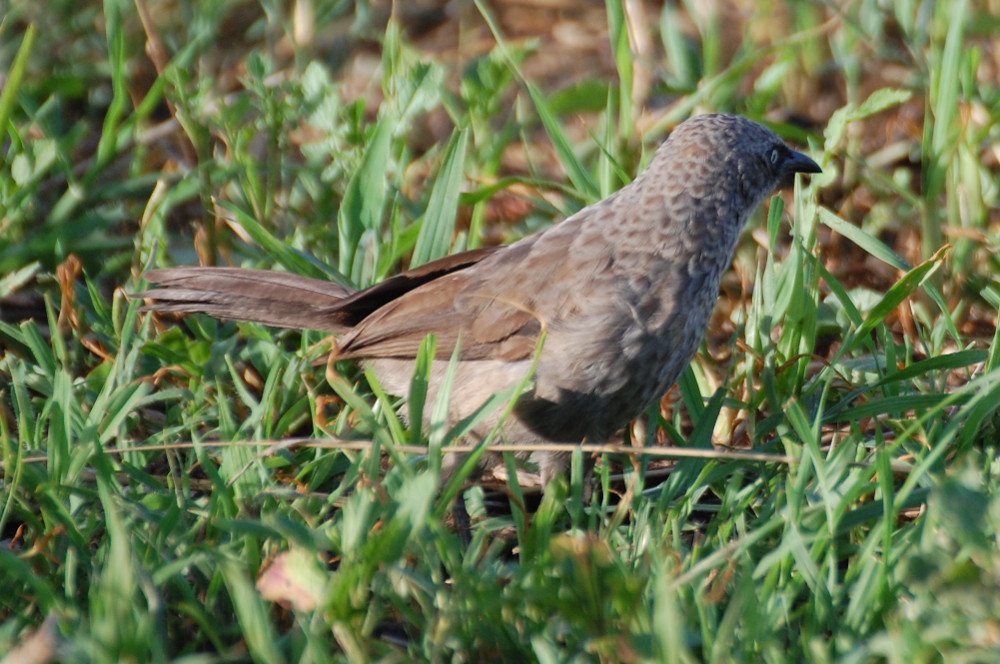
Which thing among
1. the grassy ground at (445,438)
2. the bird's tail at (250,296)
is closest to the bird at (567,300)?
the bird's tail at (250,296)

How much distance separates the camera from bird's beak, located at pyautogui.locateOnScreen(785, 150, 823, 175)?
448 centimetres

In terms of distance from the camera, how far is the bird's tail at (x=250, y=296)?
13.7 ft

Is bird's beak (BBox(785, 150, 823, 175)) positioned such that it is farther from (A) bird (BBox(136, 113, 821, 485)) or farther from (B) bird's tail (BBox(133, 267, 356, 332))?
(B) bird's tail (BBox(133, 267, 356, 332))

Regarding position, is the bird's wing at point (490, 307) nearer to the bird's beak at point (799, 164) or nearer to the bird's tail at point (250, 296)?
the bird's tail at point (250, 296)

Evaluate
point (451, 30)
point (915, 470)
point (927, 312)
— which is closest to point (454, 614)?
point (915, 470)

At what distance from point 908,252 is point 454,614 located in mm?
3378

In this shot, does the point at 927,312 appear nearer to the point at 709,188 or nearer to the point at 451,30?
the point at 709,188

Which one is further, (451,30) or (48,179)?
(451,30)

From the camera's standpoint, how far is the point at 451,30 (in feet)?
23.8

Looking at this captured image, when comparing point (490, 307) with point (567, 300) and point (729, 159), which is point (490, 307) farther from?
point (729, 159)

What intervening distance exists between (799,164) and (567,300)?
1.19 meters

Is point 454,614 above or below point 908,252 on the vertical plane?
above

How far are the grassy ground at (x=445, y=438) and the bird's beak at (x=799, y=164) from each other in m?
0.17

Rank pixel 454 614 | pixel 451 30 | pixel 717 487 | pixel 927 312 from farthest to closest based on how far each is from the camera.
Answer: pixel 451 30, pixel 927 312, pixel 717 487, pixel 454 614
